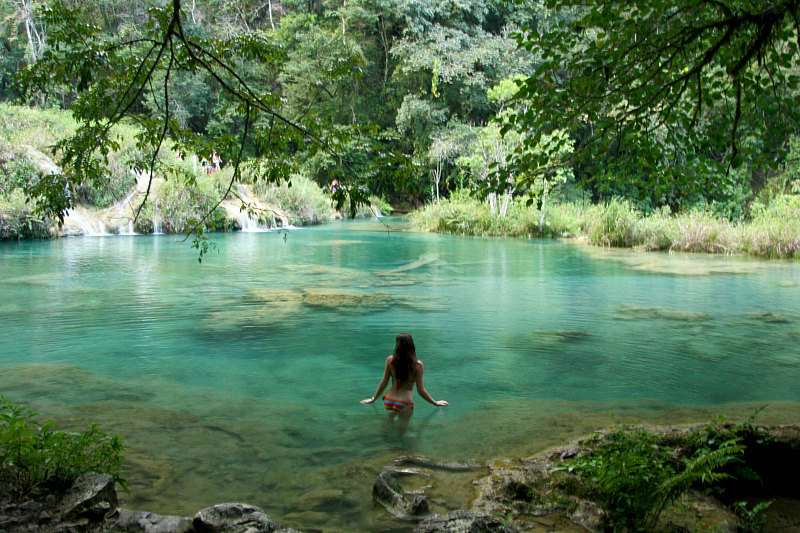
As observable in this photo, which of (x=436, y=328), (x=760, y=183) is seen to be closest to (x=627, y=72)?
(x=436, y=328)

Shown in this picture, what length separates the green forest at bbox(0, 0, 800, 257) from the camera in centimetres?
551

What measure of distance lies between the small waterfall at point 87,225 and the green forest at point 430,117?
44.5 inches

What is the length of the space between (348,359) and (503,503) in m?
4.96

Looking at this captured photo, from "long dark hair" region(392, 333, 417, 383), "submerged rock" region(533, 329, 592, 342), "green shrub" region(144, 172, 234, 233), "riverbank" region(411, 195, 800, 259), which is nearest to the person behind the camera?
"long dark hair" region(392, 333, 417, 383)

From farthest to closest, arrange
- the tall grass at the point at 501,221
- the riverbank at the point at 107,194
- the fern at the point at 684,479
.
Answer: the tall grass at the point at 501,221 < the riverbank at the point at 107,194 < the fern at the point at 684,479

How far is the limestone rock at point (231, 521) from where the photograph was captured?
11.1ft

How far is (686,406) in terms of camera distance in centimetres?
684

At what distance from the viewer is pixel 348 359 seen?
8.92 m

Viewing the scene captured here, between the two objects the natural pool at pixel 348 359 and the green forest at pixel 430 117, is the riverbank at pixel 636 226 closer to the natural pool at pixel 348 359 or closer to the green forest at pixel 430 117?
the green forest at pixel 430 117

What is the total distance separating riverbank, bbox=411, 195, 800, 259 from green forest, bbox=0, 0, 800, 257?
8 cm

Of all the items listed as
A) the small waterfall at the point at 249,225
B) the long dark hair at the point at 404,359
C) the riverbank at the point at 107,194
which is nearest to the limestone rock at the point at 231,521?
the long dark hair at the point at 404,359

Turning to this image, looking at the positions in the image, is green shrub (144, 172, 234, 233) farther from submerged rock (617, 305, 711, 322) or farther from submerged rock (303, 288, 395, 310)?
submerged rock (617, 305, 711, 322)

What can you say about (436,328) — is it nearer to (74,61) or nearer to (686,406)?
(686,406)

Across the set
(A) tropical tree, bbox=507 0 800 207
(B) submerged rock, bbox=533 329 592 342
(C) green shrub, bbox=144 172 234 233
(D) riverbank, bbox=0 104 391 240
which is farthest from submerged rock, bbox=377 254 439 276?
(A) tropical tree, bbox=507 0 800 207
